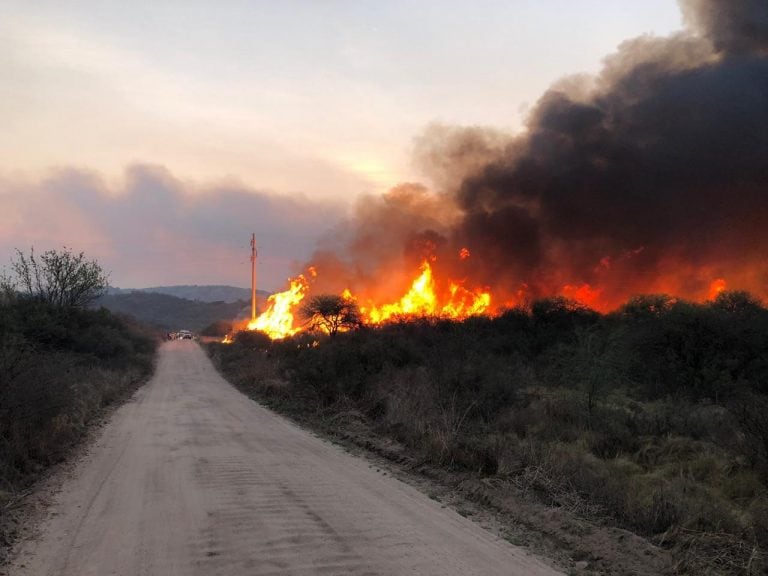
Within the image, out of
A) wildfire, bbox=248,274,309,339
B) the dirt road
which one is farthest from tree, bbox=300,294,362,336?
the dirt road

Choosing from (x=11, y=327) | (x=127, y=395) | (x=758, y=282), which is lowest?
(x=127, y=395)

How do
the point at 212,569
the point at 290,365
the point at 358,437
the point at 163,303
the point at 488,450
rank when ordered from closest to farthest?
the point at 212,569 < the point at 488,450 < the point at 358,437 < the point at 290,365 < the point at 163,303

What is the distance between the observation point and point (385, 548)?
5.44 m

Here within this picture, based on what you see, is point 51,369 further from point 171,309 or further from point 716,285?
point 171,309

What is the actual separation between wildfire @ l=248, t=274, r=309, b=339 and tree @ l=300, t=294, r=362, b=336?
15.9m

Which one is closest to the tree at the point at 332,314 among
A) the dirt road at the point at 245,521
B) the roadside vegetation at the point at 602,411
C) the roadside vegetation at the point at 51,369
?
the roadside vegetation at the point at 602,411

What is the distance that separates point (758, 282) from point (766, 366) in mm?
24592

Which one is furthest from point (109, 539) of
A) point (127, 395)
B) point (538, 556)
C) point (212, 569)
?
point (127, 395)

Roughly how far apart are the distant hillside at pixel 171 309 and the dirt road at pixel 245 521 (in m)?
121

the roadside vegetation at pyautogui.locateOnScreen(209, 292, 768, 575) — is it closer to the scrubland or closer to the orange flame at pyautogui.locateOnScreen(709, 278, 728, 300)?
the scrubland

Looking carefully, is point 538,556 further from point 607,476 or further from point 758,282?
point 758,282

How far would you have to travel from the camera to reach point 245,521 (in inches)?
239


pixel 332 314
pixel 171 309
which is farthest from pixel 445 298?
pixel 171 309

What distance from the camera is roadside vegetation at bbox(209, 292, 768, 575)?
674 cm
